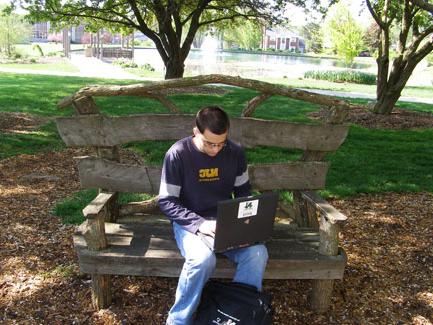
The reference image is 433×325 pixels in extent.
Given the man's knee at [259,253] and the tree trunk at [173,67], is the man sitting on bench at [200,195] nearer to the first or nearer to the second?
the man's knee at [259,253]

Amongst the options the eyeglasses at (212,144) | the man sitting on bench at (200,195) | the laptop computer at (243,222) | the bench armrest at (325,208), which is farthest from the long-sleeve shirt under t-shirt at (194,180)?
the bench armrest at (325,208)

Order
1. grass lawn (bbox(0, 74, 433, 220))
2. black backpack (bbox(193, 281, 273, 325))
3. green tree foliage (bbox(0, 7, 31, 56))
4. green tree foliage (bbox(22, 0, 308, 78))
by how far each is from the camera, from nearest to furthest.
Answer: black backpack (bbox(193, 281, 273, 325)), grass lawn (bbox(0, 74, 433, 220)), green tree foliage (bbox(22, 0, 308, 78)), green tree foliage (bbox(0, 7, 31, 56))

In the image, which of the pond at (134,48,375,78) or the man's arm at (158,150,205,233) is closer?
the man's arm at (158,150,205,233)

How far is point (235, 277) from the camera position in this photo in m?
3.06

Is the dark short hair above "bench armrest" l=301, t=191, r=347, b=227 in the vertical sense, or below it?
above

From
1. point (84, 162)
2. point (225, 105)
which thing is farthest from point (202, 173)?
point (225, 105)

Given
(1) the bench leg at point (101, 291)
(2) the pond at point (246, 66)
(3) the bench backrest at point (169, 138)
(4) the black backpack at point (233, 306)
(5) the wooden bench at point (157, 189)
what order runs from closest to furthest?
(4) the black backpack at point (233, 306)
(5) the wooden bench at point (157, 189)
(1) the bench leg at point (101, 291)
(3) the bench backrest at point (169, 138)
(2) the pond at point (246, 66)

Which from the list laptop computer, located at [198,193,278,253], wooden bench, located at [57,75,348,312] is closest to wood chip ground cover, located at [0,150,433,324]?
wooden bench, located at [57,75,348,312]

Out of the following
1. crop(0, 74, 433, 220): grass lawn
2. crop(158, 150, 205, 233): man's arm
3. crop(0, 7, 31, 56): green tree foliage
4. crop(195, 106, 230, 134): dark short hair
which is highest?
crop(0, 7, 31, 56): green tree foliage

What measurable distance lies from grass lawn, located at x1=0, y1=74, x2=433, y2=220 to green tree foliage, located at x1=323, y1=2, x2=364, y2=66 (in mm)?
21996

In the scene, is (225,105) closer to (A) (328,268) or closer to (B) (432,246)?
(B) (432,246)

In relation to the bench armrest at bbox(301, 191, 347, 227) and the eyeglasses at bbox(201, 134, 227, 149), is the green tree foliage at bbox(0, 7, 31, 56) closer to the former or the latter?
the bench armrest at bbox(301, 191, 347, 227)

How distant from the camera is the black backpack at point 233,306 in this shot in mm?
2791

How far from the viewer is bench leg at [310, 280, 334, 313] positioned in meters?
3.35
